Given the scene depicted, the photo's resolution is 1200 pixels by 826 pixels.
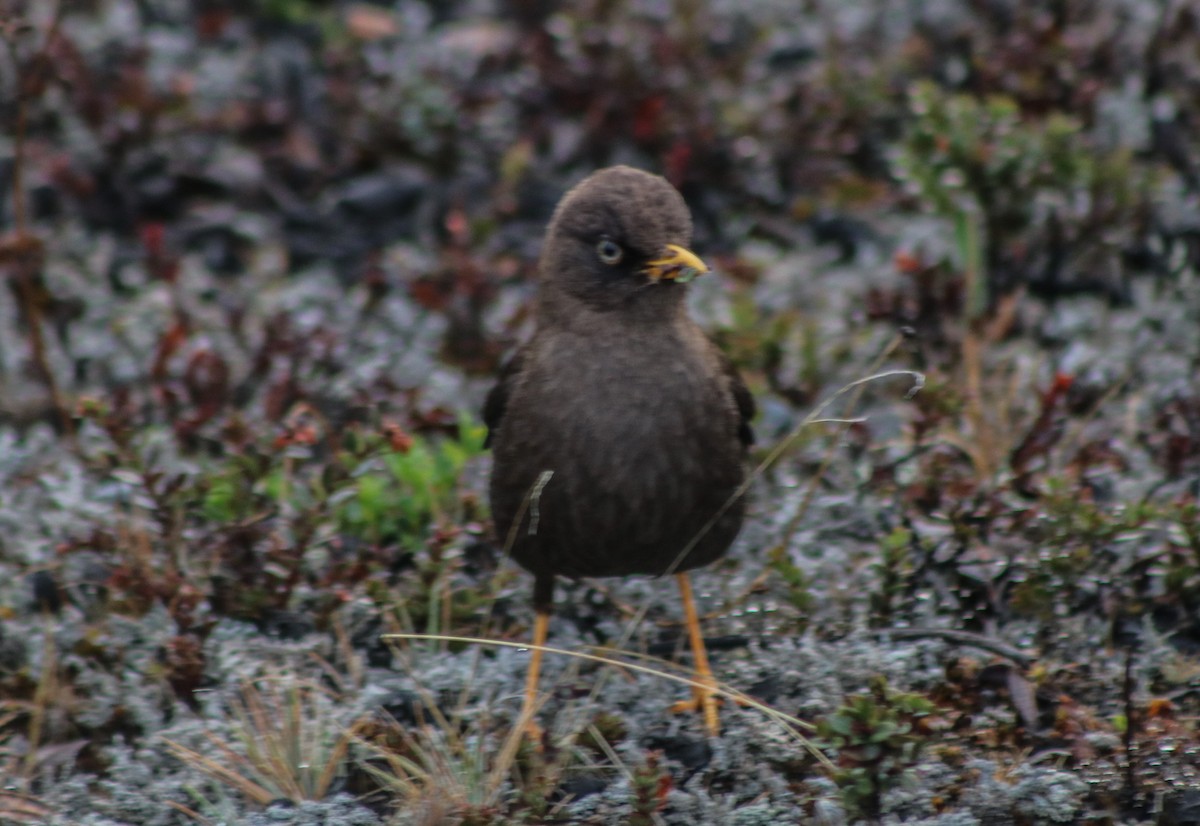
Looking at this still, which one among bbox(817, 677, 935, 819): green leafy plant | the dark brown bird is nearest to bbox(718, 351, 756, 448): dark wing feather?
the dark brown bird

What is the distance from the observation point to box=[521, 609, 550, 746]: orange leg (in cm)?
436

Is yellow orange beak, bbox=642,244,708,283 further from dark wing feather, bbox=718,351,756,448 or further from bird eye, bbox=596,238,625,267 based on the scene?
dark wing feather, bbox=718,351,756,448

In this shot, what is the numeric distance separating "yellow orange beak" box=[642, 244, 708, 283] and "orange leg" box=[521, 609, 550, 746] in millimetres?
1137

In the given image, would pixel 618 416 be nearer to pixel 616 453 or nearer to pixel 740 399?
pixel 616 453

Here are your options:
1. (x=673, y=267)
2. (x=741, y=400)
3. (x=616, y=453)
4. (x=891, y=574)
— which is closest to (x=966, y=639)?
(x=891, y=574)

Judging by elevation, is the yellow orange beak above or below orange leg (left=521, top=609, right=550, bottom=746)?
above

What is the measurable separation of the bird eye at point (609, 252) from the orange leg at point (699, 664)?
106cm

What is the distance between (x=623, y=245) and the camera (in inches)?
179

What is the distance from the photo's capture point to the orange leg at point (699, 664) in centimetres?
456

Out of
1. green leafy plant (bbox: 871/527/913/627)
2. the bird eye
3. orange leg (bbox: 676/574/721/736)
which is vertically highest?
the bird eye

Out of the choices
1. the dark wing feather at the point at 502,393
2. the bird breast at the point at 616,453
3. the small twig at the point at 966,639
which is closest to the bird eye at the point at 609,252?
the bird breast at the point at 616,453

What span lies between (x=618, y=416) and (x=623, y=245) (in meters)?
0.52

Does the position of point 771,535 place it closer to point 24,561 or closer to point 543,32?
point 24,561

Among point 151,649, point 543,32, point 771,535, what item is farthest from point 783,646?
point 543,32
